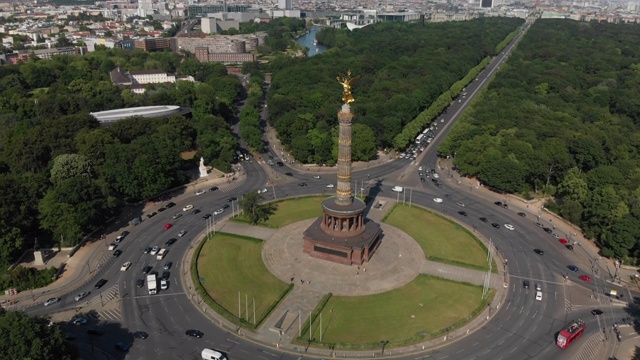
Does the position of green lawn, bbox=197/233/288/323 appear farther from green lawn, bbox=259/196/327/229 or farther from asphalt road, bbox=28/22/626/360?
green lawn, bbox=259/196/327/229

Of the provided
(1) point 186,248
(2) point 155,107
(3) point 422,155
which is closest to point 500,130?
(3) point 422,155

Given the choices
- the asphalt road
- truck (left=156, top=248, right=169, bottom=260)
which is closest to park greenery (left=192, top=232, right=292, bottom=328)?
the asphalt road

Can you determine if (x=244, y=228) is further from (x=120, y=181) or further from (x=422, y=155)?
(x=422, y=155)

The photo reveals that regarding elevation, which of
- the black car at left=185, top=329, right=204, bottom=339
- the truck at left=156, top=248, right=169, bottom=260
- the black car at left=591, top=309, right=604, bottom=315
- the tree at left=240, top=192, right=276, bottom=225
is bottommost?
the black car at left=591, top=309, right=604, bottom=315

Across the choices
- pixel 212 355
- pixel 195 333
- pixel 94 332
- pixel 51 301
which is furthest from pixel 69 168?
pixel 212 355

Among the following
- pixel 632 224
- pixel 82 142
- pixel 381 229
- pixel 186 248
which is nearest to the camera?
pixel 632 224

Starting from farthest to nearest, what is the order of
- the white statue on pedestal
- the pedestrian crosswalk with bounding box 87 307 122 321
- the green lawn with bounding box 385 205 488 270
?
the white statue on pedestal → the green lawn with bounding box 385 205 488 270 → the pedestrian crosswalk with bounding box 87 307 122 321
